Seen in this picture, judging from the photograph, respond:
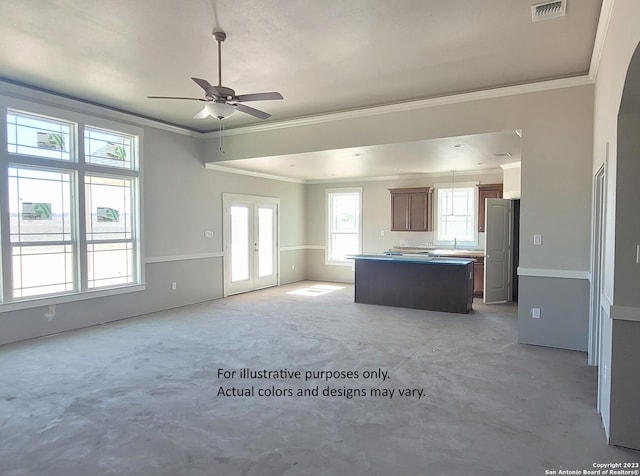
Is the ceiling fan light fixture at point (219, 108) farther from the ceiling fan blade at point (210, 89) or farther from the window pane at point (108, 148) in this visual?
the window pane at point (108, 148)

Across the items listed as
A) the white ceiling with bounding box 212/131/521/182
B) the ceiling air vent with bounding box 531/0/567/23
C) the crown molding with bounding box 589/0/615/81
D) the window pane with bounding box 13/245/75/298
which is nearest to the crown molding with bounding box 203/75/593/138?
the crown molding with bounding box 589/0/615/81

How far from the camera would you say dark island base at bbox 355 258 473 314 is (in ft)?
21.0

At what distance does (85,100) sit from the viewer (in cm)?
541

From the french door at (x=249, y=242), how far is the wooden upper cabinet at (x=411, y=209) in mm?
2708

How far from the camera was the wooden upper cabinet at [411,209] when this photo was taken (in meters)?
8.64

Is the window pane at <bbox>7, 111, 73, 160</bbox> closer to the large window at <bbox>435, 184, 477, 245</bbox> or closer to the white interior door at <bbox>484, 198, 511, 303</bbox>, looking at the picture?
the white interior door at <bbox>484, 198, 511, 303</bbox>

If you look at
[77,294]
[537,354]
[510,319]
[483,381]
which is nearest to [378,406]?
[483,381]

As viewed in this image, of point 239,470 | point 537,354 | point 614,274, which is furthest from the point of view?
point 537,354

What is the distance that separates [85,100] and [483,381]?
5924 millimetres

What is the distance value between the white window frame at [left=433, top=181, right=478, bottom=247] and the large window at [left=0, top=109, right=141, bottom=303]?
5903 millimetres

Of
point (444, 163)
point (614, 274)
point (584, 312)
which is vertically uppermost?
point (444, 163)

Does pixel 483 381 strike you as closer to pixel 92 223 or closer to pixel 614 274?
pixel 614 274

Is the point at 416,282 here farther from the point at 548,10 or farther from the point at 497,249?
the point at 548,10

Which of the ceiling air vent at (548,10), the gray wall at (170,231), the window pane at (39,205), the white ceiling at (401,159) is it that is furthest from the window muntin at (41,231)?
the ceiling air vent at (548,10)
